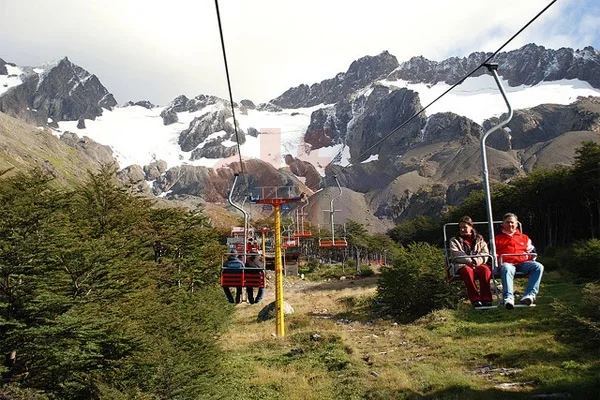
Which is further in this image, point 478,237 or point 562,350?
point 562,350

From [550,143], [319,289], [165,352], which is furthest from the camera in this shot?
[550,143]

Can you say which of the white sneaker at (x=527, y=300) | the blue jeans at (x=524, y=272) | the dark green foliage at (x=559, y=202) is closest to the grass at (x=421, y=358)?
the blue jeans at (x=524, y=272)

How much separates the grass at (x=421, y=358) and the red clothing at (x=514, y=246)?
12.8 m

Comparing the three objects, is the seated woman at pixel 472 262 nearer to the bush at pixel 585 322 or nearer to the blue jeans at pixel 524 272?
the blue jeans at pixel 524 272

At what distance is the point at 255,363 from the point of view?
28.0 m

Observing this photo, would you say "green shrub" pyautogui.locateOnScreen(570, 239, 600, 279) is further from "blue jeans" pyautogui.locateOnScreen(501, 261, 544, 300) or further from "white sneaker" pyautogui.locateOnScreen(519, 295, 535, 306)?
"white sneaker" pyautogui.locateOnScreen(519, 295, 535, 306)

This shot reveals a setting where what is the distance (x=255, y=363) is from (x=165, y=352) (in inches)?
265

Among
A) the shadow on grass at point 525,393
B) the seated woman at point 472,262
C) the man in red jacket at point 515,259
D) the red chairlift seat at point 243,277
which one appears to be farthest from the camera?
the shadow on grass at point 525,393

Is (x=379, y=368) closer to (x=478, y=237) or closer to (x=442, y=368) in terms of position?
(x=442, y=368)

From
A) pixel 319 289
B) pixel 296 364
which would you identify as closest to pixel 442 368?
pixel 296 364

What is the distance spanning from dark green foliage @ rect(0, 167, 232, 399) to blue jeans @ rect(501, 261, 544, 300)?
1665 cm

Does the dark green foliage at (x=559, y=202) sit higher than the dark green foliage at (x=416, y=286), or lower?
higher

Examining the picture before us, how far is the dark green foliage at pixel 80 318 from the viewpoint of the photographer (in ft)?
65.3

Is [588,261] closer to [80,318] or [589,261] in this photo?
[589,261]
